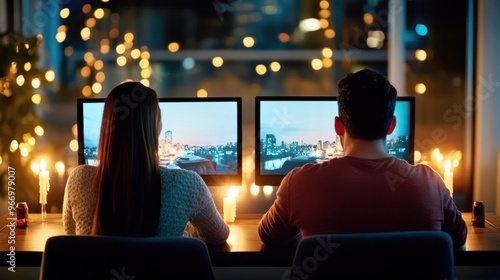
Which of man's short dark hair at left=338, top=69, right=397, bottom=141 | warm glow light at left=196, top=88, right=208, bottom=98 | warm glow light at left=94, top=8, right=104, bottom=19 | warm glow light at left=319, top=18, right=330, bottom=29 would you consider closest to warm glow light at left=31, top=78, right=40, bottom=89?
warm glow light at left=94, top=8, right=104, bottom=19

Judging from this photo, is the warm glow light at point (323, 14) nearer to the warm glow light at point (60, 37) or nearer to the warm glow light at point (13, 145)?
the warm glow light at point (60, 37)

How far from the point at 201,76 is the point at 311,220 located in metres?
1.48

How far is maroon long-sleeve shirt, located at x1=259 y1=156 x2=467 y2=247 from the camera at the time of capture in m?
1.52

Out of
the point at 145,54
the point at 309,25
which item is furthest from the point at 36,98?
the point at 309,25

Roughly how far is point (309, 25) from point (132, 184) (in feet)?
4.97

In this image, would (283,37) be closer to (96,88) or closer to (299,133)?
(299,133)

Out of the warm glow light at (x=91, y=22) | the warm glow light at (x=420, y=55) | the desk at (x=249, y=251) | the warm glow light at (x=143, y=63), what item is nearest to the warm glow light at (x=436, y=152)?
the warm glow light at (x=420, y=55)

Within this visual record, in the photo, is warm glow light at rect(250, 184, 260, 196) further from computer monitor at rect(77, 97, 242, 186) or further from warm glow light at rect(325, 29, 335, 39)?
warm glow light at rect(325, 29, 335, 39)

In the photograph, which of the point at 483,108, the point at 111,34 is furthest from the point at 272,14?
the point at 483,108

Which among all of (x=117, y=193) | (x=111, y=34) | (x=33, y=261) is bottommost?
(x=33, y=261)

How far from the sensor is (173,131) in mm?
2418

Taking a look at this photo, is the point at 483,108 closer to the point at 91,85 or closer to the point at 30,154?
the point at 91,85

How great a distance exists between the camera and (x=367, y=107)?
1.68 meters

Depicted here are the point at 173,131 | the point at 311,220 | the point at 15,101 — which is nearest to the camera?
the point at 311,220
